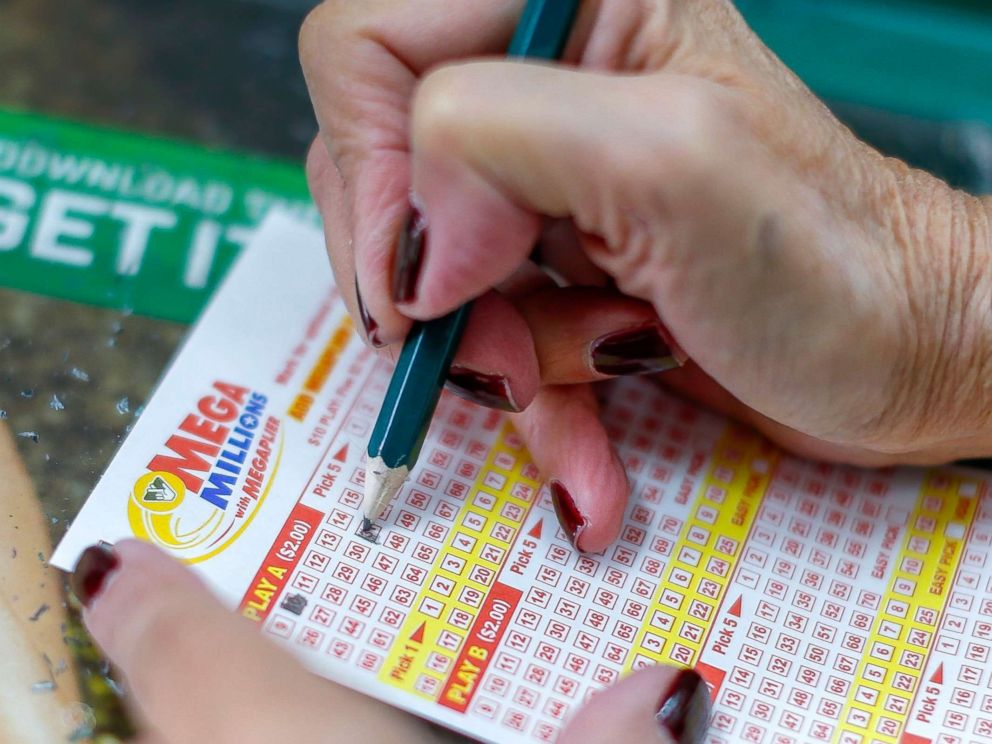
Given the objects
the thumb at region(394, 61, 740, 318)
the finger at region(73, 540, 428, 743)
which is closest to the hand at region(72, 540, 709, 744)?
the finger at region(73, 540, 428, 743)

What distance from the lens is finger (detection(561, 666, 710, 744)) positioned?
0.49 meters

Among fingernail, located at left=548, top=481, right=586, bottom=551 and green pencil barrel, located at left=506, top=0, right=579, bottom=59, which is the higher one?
green pencil barrel, located at left=506, top=0, right=579, bottom=59

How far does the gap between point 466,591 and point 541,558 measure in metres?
0.05

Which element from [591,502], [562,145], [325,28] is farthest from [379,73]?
[591,502]

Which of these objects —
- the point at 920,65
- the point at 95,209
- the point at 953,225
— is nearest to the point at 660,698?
the point at 953,225

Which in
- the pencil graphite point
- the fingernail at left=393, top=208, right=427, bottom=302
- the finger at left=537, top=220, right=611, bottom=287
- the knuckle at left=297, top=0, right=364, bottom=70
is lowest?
the pencil graphite point

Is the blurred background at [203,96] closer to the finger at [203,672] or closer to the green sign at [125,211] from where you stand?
the green sign at [125,211]

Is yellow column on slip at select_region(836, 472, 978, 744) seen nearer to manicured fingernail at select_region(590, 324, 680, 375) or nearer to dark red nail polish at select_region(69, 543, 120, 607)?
manicured fingernail at select_region(590, 324, 680, 375)

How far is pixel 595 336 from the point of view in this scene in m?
0.59

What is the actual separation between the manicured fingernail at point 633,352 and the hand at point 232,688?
0.56ft

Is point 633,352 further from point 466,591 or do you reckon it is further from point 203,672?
point 203,672

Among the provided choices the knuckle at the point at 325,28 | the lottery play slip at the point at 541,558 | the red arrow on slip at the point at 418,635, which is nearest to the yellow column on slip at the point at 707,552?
the lottery play slip at the point at 541,558

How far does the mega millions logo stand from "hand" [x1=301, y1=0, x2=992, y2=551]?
104 millimetres

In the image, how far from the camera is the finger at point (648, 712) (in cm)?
49
